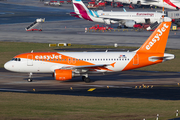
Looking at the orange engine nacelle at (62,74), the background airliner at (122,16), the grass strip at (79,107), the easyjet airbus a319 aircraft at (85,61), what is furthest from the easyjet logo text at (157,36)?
the background airliner at (122,16)

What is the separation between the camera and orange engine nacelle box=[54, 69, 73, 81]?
43.0 m

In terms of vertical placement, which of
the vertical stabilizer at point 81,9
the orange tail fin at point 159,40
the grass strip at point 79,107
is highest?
the vertical stabilizer at point 81,9

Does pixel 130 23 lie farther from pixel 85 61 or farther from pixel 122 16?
pixel 85 61

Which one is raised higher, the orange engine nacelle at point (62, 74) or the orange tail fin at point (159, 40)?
the orange tail fin at point (159, 40)

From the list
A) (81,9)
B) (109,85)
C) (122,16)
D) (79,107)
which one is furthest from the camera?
(81,9)

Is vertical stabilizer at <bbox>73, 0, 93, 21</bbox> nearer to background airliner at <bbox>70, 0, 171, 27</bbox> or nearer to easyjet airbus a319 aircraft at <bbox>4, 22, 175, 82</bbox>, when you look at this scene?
background airliner at <bbox>70, 0, 171, 27</bbox>

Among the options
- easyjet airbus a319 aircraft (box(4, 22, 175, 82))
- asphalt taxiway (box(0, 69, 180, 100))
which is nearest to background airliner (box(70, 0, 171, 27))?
asphalt taxiway (box(0, 69, 180, 100))

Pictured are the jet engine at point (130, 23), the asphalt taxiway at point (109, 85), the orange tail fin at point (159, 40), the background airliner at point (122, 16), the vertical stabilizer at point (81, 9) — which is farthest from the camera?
the vertical stabilizer at point (81, 9)

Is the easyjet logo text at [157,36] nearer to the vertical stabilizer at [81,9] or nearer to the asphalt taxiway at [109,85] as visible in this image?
the asphalt taxiway at [109,85]

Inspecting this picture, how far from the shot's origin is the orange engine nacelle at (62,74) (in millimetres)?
43031

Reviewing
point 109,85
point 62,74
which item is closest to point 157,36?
point 109,85

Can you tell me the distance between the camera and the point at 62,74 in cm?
4309

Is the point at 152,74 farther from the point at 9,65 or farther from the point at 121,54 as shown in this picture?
the point at 9,65

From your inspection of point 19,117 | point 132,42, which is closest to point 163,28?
point 19,117
